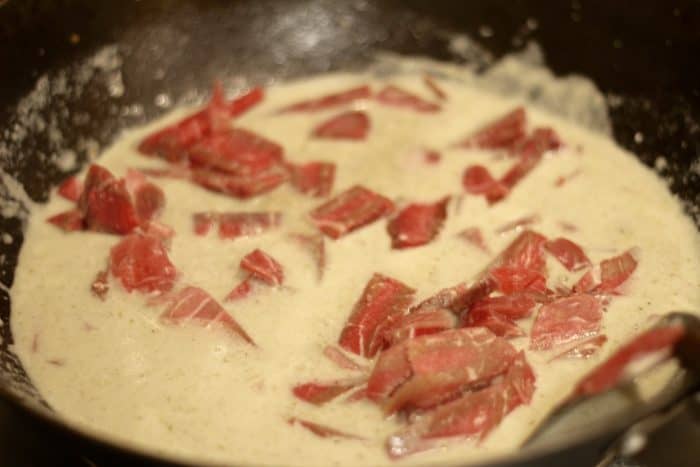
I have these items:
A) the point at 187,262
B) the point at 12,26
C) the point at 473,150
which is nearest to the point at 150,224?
the point at 187,262

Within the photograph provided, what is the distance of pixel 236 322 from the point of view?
2359 millimetres

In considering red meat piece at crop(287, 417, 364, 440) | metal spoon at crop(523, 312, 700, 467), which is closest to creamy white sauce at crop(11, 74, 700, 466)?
red meat piece at crop(287, 417, 364, 440)

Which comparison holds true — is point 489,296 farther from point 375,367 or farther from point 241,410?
point 241,410

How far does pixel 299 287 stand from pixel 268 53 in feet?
3.93

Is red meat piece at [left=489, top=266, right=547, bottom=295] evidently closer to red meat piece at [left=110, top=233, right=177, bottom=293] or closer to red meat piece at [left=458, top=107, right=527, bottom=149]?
red meat piece at [left=458, top=107, right=527, bottom=149]

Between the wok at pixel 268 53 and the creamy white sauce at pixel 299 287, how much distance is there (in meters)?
0.10

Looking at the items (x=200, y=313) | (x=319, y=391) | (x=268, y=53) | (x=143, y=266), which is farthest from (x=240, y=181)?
(x=319, y=391)

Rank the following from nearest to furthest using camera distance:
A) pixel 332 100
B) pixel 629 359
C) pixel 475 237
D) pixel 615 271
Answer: pixel 629 359 < pixel 615 271 < pixel 475 237 < pixel 332 100

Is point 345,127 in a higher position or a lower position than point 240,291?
higher

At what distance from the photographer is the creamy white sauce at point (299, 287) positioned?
211cm

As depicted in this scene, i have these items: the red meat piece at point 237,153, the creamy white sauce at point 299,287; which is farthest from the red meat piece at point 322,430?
the red meat piece at point 237,153

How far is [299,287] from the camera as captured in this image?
248 cm

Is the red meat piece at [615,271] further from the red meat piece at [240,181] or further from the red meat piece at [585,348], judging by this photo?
the red meat piece at [240,181]

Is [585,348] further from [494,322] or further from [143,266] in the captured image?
[143,266]
